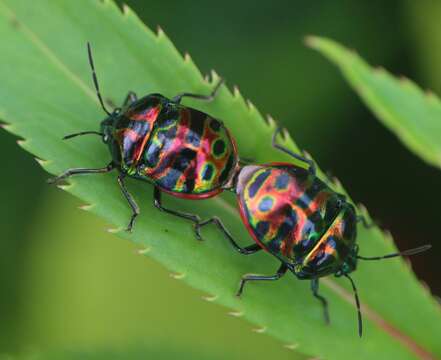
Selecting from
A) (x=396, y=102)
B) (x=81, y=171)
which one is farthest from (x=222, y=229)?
(x=396, y=102)

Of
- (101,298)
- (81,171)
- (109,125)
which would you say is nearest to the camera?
(81,171)

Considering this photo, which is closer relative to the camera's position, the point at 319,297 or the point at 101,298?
the point at 319,297

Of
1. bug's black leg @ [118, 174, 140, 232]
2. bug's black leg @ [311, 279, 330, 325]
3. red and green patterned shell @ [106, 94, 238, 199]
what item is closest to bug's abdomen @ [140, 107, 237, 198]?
red and green patterned shell @ [106, 94, 238, 199]

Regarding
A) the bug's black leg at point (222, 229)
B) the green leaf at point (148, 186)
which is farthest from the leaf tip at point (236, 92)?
the bug's black leg at point (222, 229)

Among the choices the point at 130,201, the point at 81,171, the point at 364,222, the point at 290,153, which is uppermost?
the point at 81,171

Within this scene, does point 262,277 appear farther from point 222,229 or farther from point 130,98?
point 130,98

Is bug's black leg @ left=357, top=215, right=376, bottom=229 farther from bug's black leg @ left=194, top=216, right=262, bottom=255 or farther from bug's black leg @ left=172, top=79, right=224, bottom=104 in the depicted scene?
bug's black leg @ left=172, top=79, right=224, bottom=104
